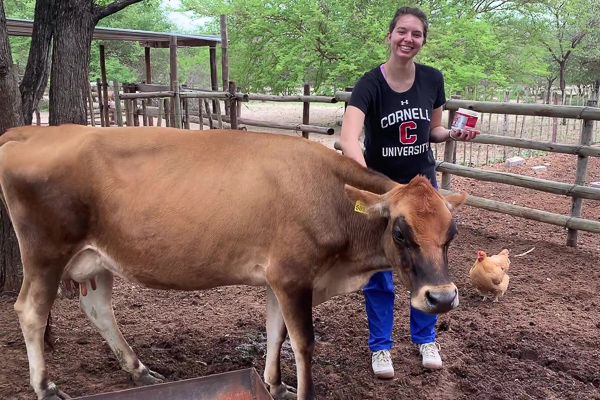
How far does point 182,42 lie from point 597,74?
20849 mm

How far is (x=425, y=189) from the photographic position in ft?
8.92

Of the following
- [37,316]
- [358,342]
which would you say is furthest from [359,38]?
[37,316]

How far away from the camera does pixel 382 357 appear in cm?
366

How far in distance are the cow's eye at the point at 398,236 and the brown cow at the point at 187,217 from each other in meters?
0.12

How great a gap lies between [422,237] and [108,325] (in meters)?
2.15

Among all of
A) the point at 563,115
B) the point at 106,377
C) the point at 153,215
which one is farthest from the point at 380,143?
the point at 563,115

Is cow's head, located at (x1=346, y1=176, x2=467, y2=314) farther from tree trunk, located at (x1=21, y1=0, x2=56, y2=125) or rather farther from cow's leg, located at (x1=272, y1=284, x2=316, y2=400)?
tree trunk, located at (x1=21, y1=0, x2=56, y2=125)

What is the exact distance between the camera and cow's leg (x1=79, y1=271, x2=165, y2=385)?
352cm

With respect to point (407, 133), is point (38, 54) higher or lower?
higher

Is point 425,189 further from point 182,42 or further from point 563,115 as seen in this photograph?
point 182,42

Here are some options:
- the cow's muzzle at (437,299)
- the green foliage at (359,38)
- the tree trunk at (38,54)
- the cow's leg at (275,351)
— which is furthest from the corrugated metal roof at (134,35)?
the cow's muzzle at (437,299)

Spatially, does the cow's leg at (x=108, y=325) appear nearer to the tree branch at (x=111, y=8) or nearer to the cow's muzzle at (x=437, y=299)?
the cow's muzzle at (x=437, y=299)

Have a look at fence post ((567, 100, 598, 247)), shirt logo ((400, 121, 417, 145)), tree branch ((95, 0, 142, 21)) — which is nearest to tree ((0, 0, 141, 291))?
tree branch ((95, 0, 142, 21))

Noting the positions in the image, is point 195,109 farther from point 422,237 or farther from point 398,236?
point 422,237
